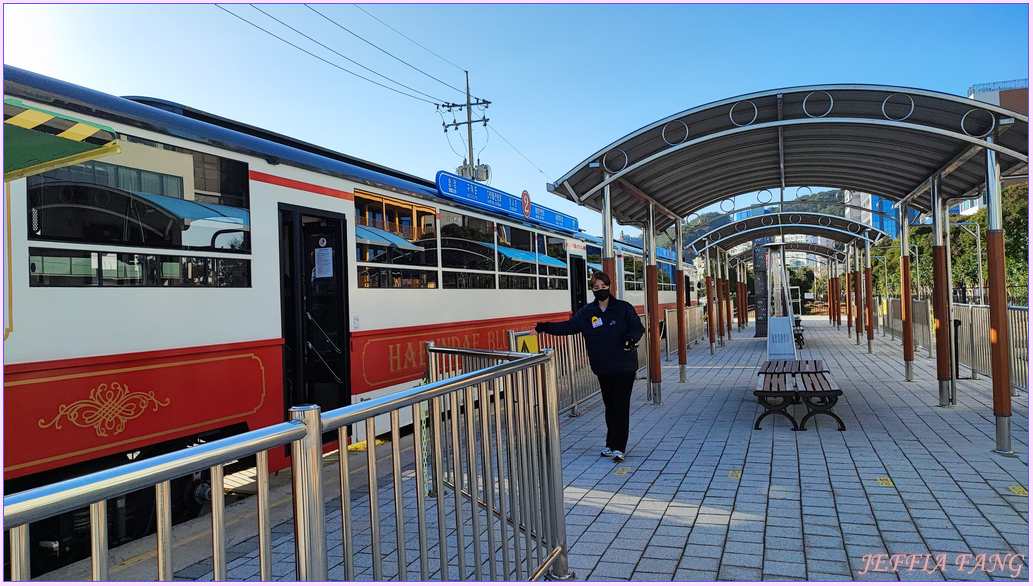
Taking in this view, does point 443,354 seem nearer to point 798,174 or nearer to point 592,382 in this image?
point 592,382

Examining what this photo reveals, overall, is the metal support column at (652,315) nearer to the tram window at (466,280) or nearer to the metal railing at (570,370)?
the metal railing at (570,370)

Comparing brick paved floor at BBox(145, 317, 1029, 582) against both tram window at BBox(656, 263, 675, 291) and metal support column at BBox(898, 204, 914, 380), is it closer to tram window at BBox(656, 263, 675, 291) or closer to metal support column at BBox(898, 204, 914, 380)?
metal support column at BBox(898, 204, 914, 380)

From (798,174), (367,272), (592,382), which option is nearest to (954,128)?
(798,174)

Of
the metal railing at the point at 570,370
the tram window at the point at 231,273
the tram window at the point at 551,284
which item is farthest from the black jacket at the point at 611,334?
the tram window at the point at 551,284

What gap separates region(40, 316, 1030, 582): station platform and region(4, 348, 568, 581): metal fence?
0.57 m

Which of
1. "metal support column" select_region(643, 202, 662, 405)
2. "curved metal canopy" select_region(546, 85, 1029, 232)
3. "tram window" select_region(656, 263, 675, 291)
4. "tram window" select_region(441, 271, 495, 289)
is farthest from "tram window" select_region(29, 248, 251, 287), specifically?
"tram window" select_region(656, 263, 675, 291)

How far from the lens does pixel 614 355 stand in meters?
6.41

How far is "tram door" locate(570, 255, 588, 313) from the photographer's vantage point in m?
14.0

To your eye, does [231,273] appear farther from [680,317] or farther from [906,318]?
[906,318]

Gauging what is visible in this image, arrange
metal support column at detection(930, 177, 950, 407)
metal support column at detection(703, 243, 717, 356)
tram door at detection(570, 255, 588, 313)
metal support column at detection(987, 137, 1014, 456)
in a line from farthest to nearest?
metal support column at detection(703, 243, 717, 356) < tram door at detection(570, 255, 588, 313) < metal support column at detection(930, 177, 950, 407) < metal support column at detection(987, 137, 1014, 456)

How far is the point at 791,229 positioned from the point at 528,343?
12.0m

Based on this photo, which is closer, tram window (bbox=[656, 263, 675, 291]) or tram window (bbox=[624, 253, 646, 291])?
tram window (bbox=[624, 253, 646, 291])

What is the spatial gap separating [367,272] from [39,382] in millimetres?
3357

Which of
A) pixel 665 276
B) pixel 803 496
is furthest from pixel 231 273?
pixel 665 276
